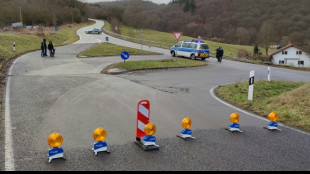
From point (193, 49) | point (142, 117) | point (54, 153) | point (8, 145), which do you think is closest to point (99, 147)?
point (54, 153)

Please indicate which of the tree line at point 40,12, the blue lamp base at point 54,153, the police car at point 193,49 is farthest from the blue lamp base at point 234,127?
the tree line at point 40,12

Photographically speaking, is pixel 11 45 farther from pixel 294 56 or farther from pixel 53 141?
pixel 294 56

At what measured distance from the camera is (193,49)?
28812 mm

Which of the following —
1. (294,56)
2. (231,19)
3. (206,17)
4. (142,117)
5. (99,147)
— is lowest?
(99,147)

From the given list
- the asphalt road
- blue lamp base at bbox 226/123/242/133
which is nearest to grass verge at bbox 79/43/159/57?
the asphalt road

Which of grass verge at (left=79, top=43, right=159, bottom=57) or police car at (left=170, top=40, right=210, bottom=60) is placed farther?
police car at (left=170, top=40, right=210, bottom=60)

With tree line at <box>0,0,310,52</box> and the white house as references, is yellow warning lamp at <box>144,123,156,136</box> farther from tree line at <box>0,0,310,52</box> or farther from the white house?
the white house

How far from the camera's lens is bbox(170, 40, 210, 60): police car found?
2856 cm

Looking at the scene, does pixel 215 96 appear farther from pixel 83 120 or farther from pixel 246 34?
pixel 246 34

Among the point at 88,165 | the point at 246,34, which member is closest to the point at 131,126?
the point at 88,165

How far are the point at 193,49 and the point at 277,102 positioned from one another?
63.1ft

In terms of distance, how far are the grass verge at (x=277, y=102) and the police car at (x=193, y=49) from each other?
49.7 ft

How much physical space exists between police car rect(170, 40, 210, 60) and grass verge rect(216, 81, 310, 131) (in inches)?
596

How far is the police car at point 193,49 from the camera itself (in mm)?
28562
